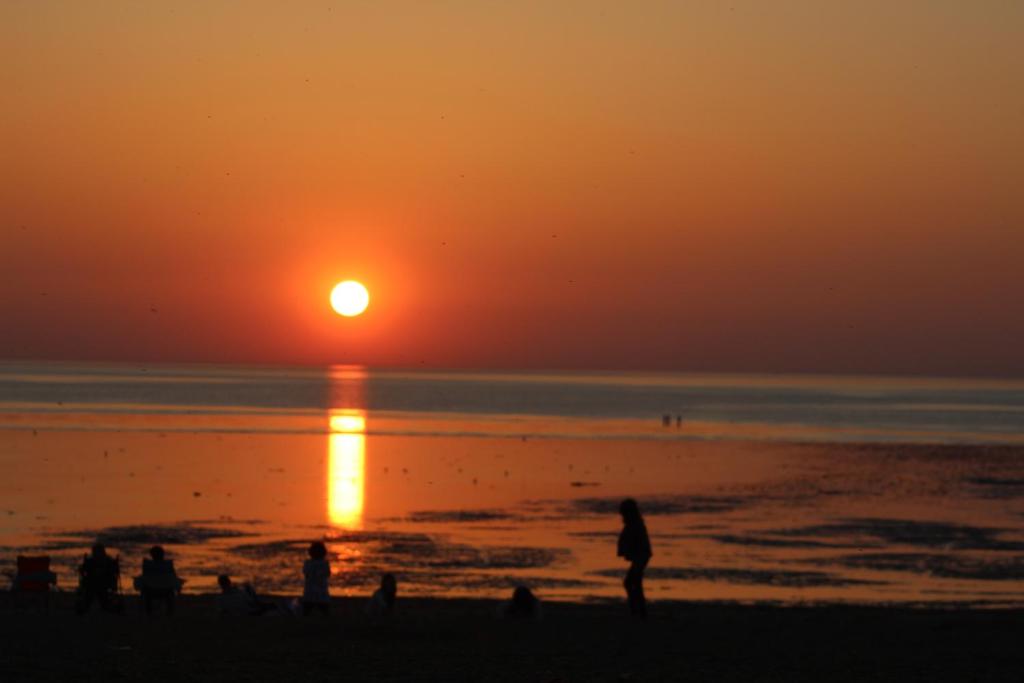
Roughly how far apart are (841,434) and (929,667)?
7301cm

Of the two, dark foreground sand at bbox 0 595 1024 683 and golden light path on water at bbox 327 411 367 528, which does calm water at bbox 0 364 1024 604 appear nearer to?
golden light path on water at bbox 327 411 367 528

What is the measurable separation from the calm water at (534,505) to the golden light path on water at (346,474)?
13 centimetres

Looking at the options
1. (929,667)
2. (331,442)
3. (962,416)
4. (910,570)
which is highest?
(962,416)

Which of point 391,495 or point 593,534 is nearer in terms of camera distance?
point 593,534

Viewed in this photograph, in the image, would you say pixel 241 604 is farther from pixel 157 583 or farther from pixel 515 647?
pixel 515 647

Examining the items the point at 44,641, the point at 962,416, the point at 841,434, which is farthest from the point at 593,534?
the point at 962,416

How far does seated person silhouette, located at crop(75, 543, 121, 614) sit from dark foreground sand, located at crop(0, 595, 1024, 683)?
0.39 m

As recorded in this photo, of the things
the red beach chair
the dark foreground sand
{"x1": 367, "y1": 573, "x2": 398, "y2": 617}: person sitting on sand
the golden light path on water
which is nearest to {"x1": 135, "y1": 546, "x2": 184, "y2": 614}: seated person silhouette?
the dark foreground sand

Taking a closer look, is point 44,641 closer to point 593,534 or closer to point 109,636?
point 109,636

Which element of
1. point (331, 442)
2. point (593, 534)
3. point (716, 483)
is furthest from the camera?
point (331, 442)

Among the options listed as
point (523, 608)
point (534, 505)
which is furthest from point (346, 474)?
point (523, 608)

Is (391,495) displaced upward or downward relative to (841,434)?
downward

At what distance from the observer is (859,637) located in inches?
707

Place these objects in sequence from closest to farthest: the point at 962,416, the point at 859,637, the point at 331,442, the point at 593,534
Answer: the point at 859,637
the point at 593,534
the point at 331,442
the point at 962,416
